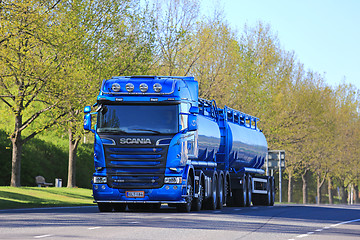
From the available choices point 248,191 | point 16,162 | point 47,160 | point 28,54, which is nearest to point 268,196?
point 248,191

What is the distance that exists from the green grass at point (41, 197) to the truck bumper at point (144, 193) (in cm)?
548

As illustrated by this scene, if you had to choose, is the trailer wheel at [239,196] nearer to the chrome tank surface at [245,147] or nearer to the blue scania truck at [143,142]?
the chrome tank surface at [245,147]

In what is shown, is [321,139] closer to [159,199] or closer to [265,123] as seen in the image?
[265,123]

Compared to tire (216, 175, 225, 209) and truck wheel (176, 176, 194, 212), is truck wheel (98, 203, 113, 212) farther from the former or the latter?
tire (216, 175, 225, 209)

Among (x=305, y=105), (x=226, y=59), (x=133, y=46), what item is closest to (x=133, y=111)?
(x=133, y=46)

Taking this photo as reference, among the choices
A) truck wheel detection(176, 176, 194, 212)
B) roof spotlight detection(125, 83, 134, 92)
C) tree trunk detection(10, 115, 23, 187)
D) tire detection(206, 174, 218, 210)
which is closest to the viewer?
roof spotlight detection(125, 83, 134, 92)

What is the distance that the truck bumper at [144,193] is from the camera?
21.2 m

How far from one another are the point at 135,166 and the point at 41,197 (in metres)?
A: 12.9

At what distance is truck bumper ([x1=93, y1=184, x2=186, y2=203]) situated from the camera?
21188 millimetres

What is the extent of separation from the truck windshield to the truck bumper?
163cm

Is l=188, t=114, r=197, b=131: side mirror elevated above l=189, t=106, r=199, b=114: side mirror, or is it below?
below

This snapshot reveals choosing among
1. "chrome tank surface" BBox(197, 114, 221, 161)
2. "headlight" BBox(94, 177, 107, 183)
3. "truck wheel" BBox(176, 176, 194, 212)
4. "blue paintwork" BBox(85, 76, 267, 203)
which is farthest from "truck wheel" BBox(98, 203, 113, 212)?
"chrome tank surface" BBox(197, 114, 221, 161)

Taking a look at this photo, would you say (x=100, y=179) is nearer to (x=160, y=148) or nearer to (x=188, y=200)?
(x=160, y=148)

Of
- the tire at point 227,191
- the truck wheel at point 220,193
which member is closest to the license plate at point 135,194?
the truck wheel at point 220,193
